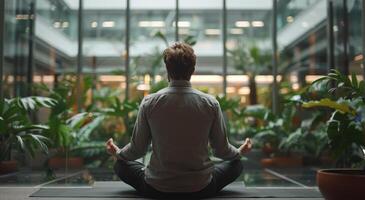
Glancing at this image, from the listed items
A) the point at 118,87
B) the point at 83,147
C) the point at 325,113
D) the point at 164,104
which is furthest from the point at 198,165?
the point at 118,87

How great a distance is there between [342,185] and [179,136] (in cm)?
96

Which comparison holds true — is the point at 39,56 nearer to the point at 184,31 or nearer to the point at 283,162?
the point at 184,31

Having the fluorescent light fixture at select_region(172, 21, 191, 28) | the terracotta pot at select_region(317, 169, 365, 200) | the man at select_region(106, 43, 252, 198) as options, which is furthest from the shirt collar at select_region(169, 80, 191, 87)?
the fluorescent light fixture at select_region(172, 21, 191, 28)

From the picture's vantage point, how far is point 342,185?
99.7 inches

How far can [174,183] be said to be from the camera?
2721 millimetres

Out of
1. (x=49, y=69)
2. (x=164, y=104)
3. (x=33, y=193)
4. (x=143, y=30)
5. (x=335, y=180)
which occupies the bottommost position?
(x=33, y=193)

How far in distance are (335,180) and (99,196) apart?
5.05 feet

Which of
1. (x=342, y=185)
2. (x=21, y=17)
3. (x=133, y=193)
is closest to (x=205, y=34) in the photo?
(x=21, y=17)

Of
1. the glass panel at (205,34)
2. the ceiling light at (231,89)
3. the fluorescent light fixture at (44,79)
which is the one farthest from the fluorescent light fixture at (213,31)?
the fluorescent light fixture at (44,79)

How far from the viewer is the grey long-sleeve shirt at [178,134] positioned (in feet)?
8.91

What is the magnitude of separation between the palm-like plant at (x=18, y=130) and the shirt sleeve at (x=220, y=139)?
2293 millimetres

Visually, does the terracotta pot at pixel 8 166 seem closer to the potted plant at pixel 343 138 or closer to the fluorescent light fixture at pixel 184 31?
the potted plant at pixel 343 138

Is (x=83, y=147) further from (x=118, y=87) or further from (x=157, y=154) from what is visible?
(x=157, y=154)

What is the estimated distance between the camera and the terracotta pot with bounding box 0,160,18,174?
16.1 ft
